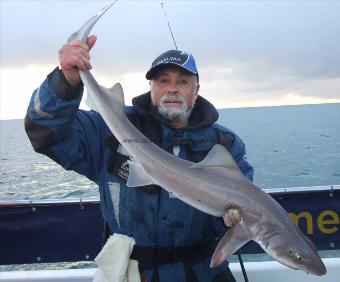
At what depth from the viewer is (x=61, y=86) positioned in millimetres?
3215

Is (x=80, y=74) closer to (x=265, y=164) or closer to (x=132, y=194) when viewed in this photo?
(x=132, y=194)

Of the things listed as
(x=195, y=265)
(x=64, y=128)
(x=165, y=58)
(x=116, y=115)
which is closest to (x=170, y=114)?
(x=165, y=58)

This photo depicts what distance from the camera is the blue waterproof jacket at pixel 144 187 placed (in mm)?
3529

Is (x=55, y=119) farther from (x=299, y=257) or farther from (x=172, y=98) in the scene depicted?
(x=299, y=257)

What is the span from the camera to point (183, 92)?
13.7ft

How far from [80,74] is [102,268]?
174 centimetres

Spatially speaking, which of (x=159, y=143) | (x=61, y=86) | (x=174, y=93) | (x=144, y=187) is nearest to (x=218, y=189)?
(x=144, y=187)

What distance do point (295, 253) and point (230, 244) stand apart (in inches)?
18.0

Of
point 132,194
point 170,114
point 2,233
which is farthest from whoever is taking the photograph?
point 2,233

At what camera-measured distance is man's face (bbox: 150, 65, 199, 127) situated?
4062mm

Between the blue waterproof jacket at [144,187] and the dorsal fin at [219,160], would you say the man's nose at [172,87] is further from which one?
the dorsal fin at [219,160]

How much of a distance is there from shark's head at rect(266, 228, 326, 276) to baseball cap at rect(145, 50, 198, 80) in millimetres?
1897

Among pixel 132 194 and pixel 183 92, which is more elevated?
pixel 183 92

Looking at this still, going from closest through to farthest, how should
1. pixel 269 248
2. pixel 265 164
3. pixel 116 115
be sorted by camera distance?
pixel 269 248
pixel 116 115
pixel 265 164
